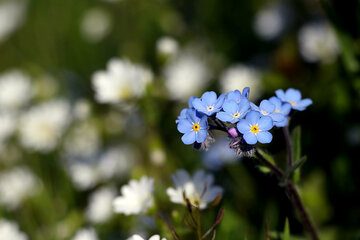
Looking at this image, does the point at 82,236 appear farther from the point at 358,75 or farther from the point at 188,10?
the point at 188,10

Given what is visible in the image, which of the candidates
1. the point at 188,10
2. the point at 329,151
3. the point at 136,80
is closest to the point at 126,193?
the point at 136,80

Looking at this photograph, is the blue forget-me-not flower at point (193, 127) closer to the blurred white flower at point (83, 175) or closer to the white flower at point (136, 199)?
the white flower at point (136, 199)

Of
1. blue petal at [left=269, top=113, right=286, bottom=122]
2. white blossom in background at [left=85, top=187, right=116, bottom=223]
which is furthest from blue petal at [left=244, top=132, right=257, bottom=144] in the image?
white blossom in background at [left=85, top=187, right=116, bottom=223]

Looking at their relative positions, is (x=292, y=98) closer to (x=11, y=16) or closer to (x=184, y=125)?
(x=184, y=125)

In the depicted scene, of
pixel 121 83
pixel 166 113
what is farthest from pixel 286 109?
pixel 166 113

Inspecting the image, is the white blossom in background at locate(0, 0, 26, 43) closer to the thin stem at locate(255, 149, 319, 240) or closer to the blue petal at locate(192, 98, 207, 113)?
the blue petal at locate(192, 98, 207, 113)
